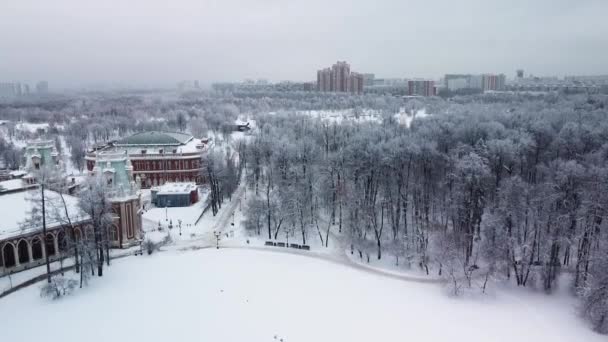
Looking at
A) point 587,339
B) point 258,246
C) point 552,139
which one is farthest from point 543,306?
point 552,139

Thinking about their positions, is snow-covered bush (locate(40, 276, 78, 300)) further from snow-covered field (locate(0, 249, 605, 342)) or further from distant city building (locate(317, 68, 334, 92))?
distant city building (locate(317, 68, 334, 92))

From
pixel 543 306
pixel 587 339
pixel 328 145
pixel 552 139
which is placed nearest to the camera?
pixel 587 339

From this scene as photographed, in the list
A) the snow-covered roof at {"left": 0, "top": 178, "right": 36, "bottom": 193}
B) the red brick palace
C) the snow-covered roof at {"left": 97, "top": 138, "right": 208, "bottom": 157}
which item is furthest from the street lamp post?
the snow-covered roof at {"left": 97, "top": 138, "right": 208, "bottom": 157}

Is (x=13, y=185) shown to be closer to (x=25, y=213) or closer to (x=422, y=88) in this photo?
(x=25, y=213)

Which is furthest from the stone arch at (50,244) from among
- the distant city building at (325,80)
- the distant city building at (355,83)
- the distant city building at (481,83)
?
the distant city building at (481,83)

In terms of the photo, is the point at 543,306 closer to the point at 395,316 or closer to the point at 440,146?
the point at 395,316

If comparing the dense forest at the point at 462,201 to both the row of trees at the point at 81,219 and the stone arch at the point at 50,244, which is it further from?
the stone arch at the point at 50,244

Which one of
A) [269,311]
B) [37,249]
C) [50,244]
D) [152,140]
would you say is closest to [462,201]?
[269,311]
